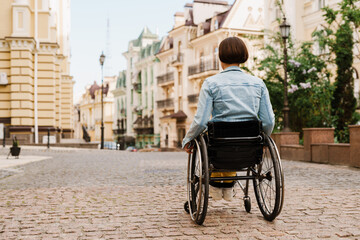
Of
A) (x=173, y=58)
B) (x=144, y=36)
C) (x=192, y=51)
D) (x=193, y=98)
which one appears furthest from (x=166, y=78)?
(x=144, y=36)

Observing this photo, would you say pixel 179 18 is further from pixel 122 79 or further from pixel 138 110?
pixel 122 79

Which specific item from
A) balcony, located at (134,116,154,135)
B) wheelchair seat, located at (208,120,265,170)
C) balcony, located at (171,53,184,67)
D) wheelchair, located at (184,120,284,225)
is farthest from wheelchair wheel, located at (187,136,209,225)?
balcony, located at (134,116,154,135)

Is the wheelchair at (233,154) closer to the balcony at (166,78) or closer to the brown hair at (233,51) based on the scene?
the brown hair at (233,51)

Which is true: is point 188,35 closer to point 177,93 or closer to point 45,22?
point 177,93

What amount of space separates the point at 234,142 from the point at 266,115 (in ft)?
1.60

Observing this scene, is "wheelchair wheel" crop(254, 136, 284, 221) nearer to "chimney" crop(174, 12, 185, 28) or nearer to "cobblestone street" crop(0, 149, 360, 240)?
"cobblestone street" crop(0, 149, 360, 240)

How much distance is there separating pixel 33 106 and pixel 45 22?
4.67 m

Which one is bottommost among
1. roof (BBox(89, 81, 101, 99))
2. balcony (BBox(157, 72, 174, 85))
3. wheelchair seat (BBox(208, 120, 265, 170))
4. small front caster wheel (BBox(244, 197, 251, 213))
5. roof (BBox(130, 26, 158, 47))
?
small front caster wheel (BBox(244, 197, 251, 213))

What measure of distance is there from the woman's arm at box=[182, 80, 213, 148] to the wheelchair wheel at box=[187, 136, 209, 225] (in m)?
0.08

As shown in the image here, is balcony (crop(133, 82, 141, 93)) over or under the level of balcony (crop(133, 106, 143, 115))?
over

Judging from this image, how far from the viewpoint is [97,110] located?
92.5m

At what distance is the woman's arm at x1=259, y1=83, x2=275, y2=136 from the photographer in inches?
174

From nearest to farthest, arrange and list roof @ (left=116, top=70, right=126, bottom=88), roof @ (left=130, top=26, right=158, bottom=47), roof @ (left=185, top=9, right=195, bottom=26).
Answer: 1. roof @ (left=185, top=9, right=195, bottom=26)
2. roof @ (left=130, top=26, right=158, bottom=47)
3. roof @ (left=116, top=70, right=126, bottom=88)

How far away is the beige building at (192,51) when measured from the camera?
140 feet
